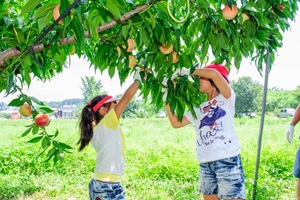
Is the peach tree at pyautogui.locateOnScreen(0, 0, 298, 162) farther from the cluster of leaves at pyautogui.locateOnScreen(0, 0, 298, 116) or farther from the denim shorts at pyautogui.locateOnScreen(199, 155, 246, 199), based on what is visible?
the denim shorts at pyautogui.locateOnScreen(199, 155, 246, 199)

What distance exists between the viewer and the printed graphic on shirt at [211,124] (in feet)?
4.99

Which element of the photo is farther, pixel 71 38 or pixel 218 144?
pixel 218 144

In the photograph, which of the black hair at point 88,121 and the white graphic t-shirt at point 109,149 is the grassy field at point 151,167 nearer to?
the black hair at point 88,121

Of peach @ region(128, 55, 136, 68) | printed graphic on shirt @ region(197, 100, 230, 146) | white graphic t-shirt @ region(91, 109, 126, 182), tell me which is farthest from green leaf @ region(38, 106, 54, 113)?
printed graphic on shirt @ region(197, 100, 230, 146)

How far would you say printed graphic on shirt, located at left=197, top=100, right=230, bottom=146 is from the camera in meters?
1.52

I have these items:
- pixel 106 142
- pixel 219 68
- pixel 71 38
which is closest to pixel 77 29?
pixel 71 38

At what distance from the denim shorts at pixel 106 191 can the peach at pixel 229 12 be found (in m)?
1.14

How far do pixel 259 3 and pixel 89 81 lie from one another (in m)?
4.47

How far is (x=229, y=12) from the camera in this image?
67 cm

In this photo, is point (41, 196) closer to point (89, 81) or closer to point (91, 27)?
point (89, 81)

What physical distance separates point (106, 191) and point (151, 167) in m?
1.79

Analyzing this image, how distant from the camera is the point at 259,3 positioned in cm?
65

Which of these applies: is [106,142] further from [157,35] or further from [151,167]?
[151,167]

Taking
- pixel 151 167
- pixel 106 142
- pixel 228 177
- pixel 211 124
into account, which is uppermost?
pixel 211 124
